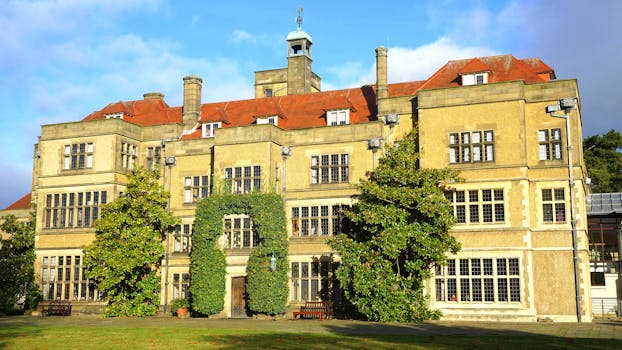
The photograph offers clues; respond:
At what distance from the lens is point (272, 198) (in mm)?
35500

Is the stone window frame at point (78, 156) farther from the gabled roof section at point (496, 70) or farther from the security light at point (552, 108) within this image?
the security light at point (552, 108)

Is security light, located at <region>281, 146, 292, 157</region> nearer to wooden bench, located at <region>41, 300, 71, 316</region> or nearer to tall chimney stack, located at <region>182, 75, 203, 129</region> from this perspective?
tall chimney stack, located at <region>182, 75, 203, 129</region>

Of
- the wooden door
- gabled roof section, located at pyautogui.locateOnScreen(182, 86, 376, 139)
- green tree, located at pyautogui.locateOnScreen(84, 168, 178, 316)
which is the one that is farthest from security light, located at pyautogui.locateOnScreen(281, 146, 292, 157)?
green tree, located at pyautogui.locateOnScreen(84, 168, 178, 316)

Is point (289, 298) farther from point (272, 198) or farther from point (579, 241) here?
point (579, 241)

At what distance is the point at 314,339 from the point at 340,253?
410 inches

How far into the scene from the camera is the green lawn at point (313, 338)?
20.1 meters

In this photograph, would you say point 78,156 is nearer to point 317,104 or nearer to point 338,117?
point 317,104

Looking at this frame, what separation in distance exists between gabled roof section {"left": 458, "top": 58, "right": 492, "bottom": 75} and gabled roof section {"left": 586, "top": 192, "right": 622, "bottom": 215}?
42.2 feet

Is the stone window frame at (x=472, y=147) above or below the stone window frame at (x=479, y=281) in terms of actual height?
above

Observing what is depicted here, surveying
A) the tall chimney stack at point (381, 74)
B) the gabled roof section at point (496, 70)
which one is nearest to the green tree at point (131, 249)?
the tall chimney stack at point (381, 74)

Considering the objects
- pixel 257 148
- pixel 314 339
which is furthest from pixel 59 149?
pixel 314 339

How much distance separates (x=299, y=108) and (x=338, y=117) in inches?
142

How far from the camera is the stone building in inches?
1252

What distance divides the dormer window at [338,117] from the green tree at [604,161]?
1189 inches
